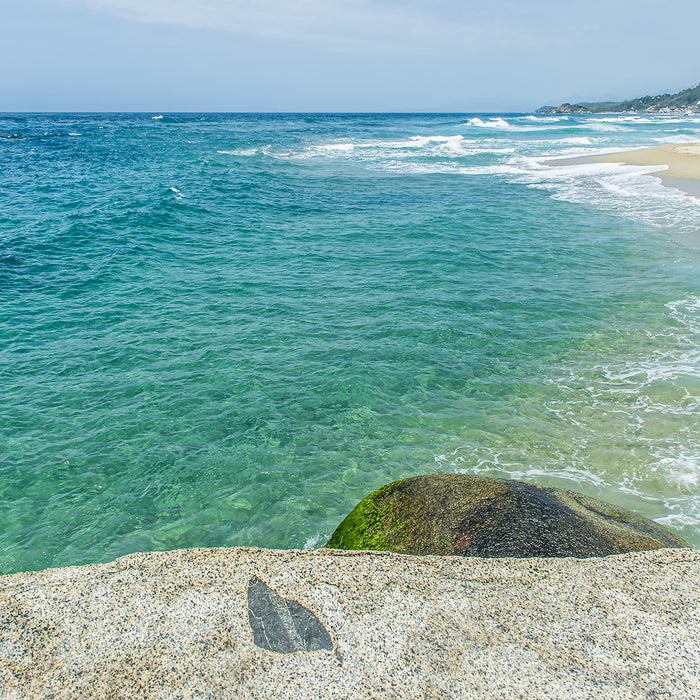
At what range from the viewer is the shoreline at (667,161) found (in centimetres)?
2564

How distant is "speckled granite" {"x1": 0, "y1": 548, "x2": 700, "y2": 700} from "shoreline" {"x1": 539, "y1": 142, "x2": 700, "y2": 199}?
25.3m

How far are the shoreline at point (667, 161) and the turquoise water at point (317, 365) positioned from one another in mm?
5347

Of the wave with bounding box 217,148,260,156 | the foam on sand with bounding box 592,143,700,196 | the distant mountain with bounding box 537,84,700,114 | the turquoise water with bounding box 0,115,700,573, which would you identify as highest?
the distant mountain with bounding box 537,84,700,114

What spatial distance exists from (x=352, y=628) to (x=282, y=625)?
0.42 metres

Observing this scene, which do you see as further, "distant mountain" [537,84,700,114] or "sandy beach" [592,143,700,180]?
"distant mountain" [537,84,700,114]

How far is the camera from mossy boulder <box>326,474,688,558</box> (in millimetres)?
3783

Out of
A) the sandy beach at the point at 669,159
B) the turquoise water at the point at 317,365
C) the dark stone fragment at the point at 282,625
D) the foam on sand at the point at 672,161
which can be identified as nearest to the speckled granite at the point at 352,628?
the dark stone fragment at the point at 282,625

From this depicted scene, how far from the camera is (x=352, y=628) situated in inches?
114

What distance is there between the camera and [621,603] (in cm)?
310

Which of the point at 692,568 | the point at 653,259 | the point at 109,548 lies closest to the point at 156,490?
the point at 109,548

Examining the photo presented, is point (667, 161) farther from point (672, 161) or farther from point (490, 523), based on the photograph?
point (490, 523)

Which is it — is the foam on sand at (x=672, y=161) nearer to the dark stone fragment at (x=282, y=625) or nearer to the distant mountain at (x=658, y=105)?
the dark stone fragment at (x=282, y=625)

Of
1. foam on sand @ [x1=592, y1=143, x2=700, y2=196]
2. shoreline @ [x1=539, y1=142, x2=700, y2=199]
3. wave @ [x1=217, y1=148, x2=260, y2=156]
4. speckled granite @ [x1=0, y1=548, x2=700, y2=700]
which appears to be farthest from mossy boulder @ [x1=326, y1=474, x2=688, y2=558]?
wave @ [x1=217, y1=148, x2=260, y2=156]

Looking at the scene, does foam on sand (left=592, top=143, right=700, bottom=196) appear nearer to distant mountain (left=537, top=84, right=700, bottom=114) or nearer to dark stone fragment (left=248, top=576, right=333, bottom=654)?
dark stone fragment (left=248, top=576, right=333, bottom=654)
